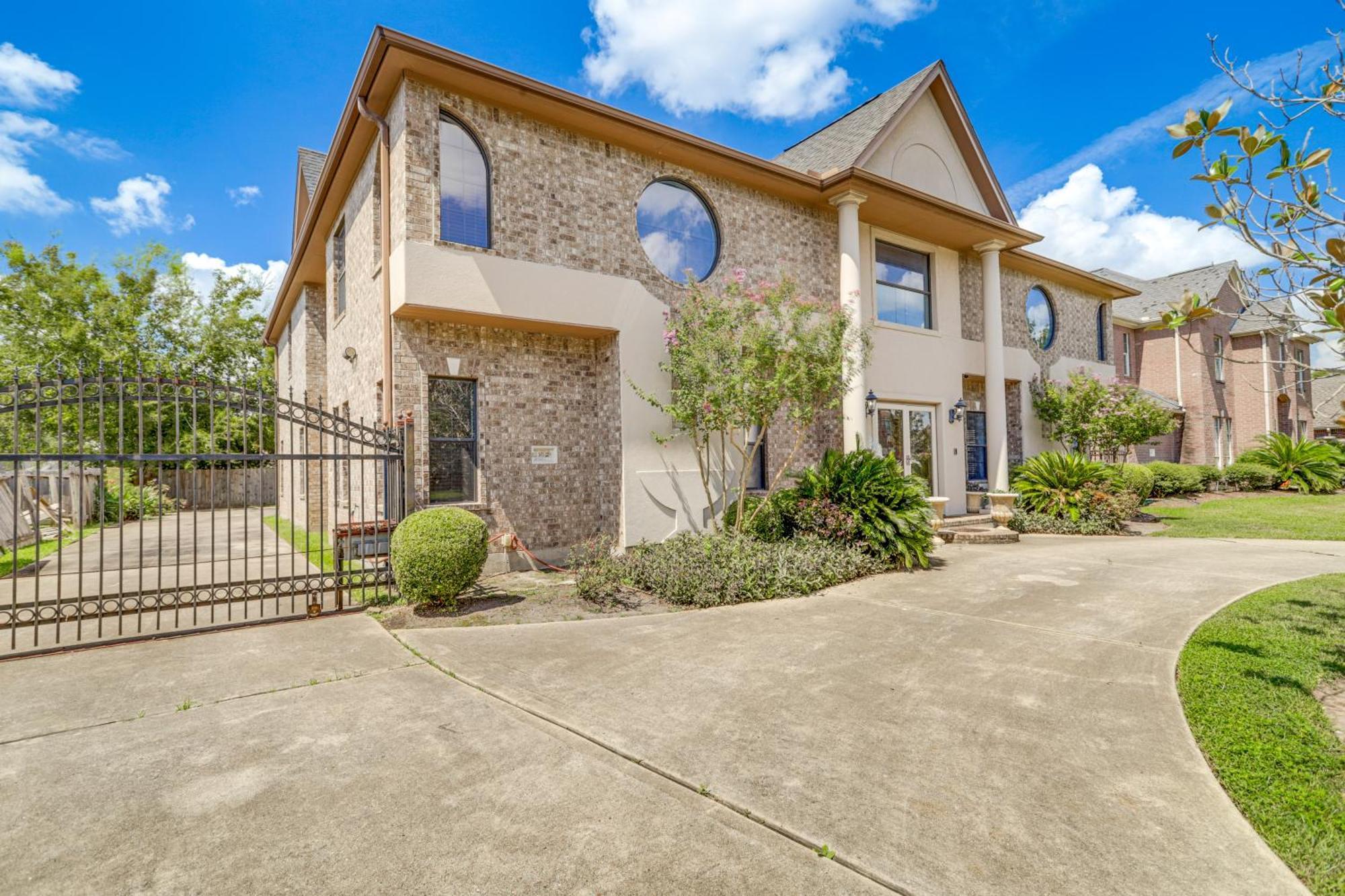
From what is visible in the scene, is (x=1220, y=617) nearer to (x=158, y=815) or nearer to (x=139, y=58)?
(x=158, y=815)

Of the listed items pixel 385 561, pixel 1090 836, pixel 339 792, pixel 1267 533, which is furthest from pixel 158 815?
pixel 1267 533

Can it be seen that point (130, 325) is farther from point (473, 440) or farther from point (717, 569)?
point (717, 569)

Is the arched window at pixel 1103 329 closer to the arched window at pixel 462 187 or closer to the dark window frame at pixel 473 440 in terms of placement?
the arched window at pixel 462 187

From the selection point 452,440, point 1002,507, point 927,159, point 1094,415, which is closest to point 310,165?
point 452,440

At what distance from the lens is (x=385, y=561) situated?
781 cm

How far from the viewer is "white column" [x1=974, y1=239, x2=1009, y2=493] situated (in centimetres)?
1441

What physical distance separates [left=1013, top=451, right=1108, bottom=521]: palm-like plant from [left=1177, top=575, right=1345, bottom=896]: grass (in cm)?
701

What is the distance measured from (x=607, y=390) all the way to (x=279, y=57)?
7.36 m

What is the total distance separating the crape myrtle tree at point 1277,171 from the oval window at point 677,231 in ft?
24.2

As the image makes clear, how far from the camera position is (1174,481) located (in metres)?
18.4

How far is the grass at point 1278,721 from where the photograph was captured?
8.84ft

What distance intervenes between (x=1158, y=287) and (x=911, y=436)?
844 inches

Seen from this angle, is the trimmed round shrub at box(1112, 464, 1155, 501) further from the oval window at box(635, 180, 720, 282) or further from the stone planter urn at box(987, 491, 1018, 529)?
the oval window at box(635, 180, 720, 282)

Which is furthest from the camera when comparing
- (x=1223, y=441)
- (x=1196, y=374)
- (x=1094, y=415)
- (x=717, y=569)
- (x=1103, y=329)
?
(x=1223, y=441)
